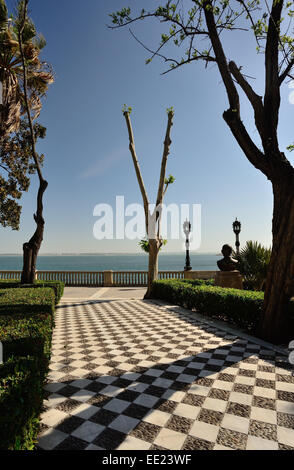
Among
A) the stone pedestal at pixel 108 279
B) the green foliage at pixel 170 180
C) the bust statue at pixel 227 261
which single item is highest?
the green foliage at pixel 170 180

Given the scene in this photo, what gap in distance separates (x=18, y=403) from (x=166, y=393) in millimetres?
2031

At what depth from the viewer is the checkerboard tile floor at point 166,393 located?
2482mm

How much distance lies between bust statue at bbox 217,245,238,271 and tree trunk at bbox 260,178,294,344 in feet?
17.3

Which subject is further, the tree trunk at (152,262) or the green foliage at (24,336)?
the tree trunk at (152,262)

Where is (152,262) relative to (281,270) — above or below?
below

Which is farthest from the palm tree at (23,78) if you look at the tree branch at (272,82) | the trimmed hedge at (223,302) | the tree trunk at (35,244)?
the tree branch at (272,82)

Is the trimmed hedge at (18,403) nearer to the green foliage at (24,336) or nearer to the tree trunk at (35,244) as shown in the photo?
the green foliage at (24,336)

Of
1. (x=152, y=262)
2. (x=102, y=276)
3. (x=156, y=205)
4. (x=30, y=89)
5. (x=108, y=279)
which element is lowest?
(x=108, y=279)

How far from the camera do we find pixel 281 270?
525 centimetres

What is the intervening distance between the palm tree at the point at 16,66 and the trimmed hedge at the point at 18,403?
354 inches

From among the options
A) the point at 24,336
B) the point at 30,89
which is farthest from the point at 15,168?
the point at 24,336

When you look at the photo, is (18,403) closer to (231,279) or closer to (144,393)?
(144,393)

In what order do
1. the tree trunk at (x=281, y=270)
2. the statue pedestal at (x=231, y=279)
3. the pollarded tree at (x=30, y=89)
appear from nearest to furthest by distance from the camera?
the tree trunk at (x=281, y=270) < the pollarded tree at (x=30, y=89) < the statue pedestal at (x=231, y=279)
